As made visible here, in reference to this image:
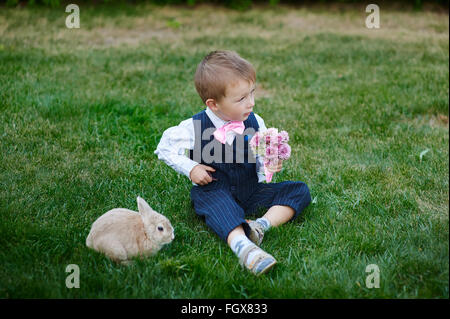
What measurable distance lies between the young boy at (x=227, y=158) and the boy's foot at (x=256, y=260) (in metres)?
0.18

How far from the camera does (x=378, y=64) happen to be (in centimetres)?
656

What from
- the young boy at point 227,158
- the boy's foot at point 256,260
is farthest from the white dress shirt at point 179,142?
the boy's foot at point 256,260

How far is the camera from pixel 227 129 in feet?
9.45

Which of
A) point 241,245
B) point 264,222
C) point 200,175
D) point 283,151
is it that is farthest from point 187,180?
point 241,245

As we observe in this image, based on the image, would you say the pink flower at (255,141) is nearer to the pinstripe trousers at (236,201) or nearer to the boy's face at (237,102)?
the boy's face at (237,102)

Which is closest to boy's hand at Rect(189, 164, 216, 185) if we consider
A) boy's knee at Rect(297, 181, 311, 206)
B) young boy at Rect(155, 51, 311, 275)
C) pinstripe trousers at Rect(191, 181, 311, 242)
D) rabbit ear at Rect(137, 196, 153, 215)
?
A: young boy at Rect(155, 51, 311, 275)

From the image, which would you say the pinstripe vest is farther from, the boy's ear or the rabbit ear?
the rabbit ear

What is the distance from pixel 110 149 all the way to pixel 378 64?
13.8 feet

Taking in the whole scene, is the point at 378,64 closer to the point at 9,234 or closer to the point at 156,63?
the point at 156,63

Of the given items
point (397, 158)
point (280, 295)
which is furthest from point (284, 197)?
point (397, 158)

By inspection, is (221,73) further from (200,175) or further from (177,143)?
(200,175)

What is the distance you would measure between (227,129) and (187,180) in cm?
71

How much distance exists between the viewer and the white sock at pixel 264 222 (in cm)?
280
